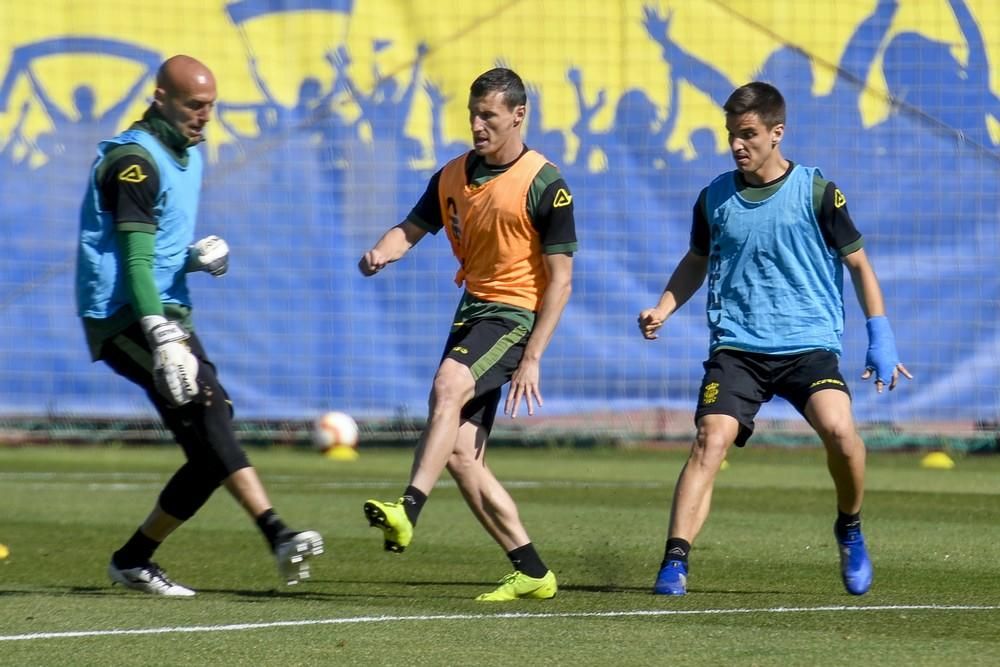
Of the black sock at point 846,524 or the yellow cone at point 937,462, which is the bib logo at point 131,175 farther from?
the yellow cone at point 937,462

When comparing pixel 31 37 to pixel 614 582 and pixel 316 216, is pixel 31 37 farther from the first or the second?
pixel 614 582

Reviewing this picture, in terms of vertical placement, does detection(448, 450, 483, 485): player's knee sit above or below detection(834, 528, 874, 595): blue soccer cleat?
above

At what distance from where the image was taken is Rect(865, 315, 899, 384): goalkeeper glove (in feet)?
22.4

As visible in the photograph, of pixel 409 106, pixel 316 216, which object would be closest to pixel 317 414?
pixel 316 216

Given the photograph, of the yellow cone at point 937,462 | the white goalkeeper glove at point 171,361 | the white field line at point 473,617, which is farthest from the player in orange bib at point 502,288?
the yellow cone at point 937,462

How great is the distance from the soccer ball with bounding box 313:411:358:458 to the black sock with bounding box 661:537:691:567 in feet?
30.1

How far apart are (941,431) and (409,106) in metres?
5.49

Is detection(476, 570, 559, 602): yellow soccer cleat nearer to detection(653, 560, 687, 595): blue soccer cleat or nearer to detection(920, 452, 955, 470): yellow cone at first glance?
detection(653, 560, 687, 595): blue soccer cleat

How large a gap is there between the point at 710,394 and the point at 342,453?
9139 millimetres

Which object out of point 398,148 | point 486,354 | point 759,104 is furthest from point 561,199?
point 398,148

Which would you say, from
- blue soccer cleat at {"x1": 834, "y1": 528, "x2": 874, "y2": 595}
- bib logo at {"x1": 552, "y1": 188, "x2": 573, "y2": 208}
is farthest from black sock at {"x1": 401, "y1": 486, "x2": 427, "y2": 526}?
blue soccer cleat at {"x1": 834, "y1": 528, "x2": 874, "y2": 595}

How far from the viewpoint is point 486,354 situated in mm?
6863

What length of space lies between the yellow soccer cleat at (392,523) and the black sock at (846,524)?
1.71 m

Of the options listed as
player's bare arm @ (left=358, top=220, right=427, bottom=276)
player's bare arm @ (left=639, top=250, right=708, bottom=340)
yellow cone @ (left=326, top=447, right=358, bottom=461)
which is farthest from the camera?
yellow cone @ (left=326, top=447, right=358, bottom=461)
